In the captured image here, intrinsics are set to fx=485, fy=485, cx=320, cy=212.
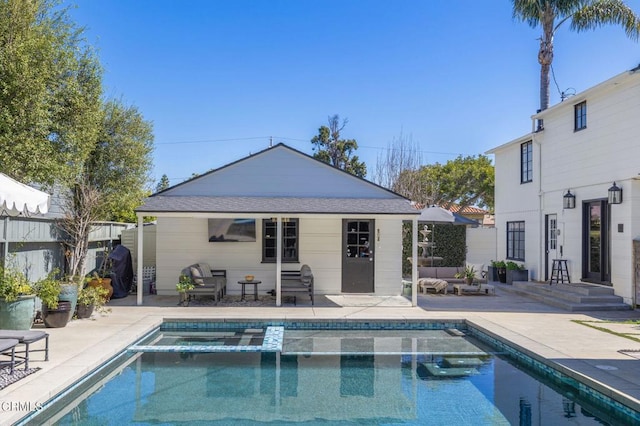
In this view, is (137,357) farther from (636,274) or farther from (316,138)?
(316,138)

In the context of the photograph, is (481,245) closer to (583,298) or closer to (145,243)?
(583,298)

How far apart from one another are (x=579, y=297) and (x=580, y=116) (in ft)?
16.6

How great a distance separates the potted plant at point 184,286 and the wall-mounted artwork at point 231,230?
1829 millimetres

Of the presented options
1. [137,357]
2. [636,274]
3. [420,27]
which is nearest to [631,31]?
[420,27]

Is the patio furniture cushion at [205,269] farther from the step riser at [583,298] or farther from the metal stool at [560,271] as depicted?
the metal stool at [560,271]

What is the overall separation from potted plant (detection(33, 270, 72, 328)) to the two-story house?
→ 1188cm

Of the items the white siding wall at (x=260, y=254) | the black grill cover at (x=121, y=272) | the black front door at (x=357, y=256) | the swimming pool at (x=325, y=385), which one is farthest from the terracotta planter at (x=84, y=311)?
the black front door at (x=357, y=256)

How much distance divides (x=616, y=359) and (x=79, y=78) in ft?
36.4

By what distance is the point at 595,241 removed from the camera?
12.5 metres

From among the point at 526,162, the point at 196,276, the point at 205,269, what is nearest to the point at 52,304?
the point at 196,276

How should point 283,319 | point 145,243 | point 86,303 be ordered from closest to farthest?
point 86,303, point 283,319, point 145,243

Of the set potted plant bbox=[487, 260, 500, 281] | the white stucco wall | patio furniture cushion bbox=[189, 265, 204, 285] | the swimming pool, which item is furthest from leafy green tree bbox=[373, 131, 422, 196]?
the swimming pool

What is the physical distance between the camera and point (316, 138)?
115 ft

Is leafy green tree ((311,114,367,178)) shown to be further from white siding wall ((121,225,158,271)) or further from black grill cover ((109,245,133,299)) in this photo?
black grill cover ((109,245,133,299))
